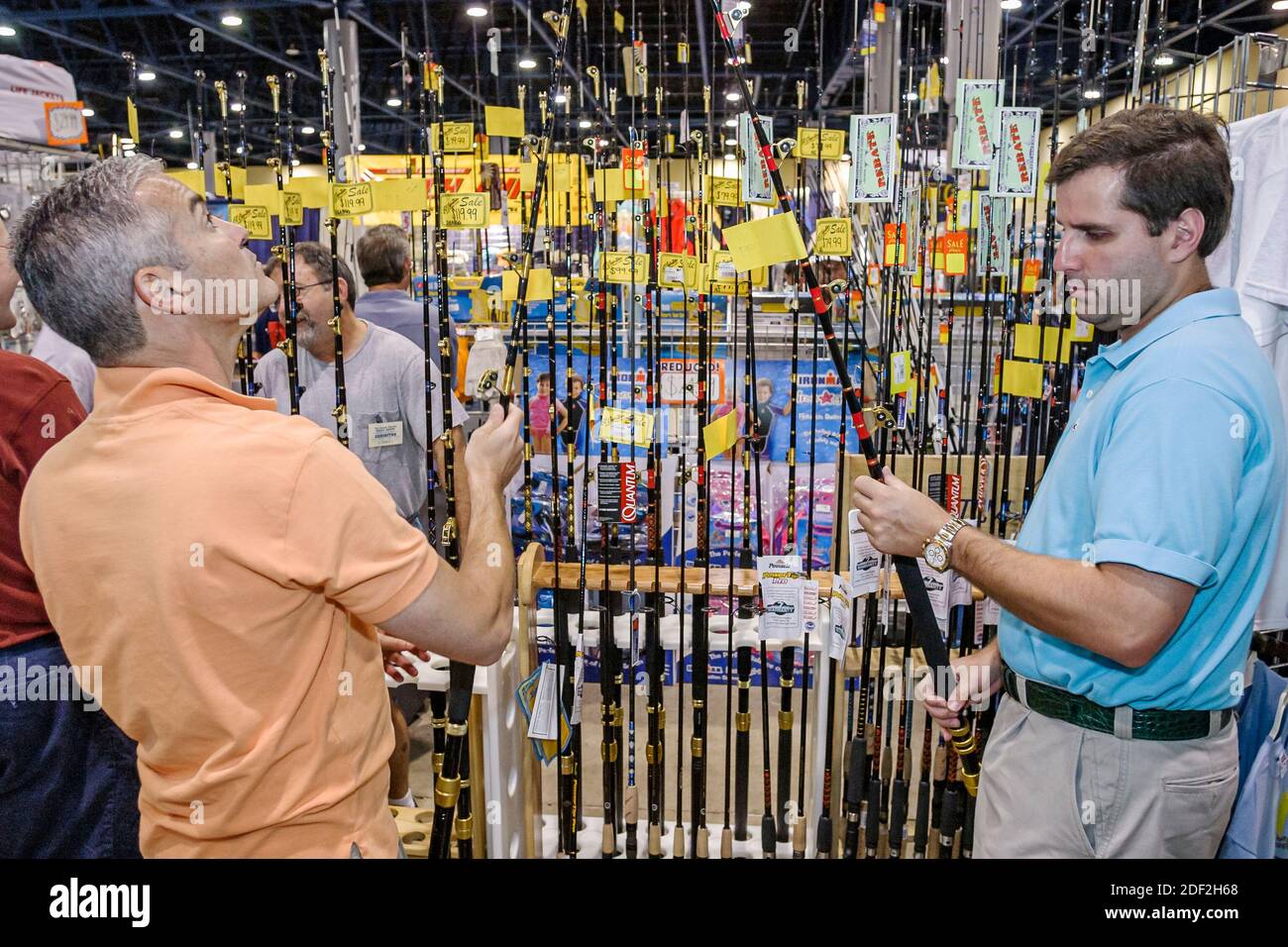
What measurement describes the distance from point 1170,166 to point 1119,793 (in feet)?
3.20

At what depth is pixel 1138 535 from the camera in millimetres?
1157

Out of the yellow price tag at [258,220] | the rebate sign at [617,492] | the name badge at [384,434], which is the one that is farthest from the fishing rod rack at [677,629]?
the yellow price tag at [258,220]

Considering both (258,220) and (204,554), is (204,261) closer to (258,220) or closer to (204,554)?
(204,554)

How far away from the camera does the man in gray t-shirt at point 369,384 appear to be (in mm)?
2574

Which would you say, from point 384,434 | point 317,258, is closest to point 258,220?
point 317,258

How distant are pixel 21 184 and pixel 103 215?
12.5ft

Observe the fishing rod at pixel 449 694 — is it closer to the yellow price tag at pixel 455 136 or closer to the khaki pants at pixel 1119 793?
the yellow price tag at pixel 455 136

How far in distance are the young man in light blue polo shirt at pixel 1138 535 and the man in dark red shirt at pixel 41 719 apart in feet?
5.24

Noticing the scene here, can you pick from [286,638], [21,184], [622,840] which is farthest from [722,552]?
[21,184]

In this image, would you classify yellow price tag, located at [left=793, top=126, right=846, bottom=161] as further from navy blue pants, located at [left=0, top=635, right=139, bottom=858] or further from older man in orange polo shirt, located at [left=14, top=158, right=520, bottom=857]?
navy blue pants, located at [left=0, top=635, right=139, bottom=858]

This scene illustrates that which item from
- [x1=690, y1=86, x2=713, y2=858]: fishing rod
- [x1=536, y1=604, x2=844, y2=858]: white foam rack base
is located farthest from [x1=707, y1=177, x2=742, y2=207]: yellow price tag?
[x1=536, y1=604, x2=844, y2=858]: white foam rack base

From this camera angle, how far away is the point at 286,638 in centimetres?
113

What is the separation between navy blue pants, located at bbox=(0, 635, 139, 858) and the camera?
1.66 metres

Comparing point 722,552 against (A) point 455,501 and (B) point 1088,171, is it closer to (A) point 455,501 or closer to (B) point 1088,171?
(A) point 455,501
